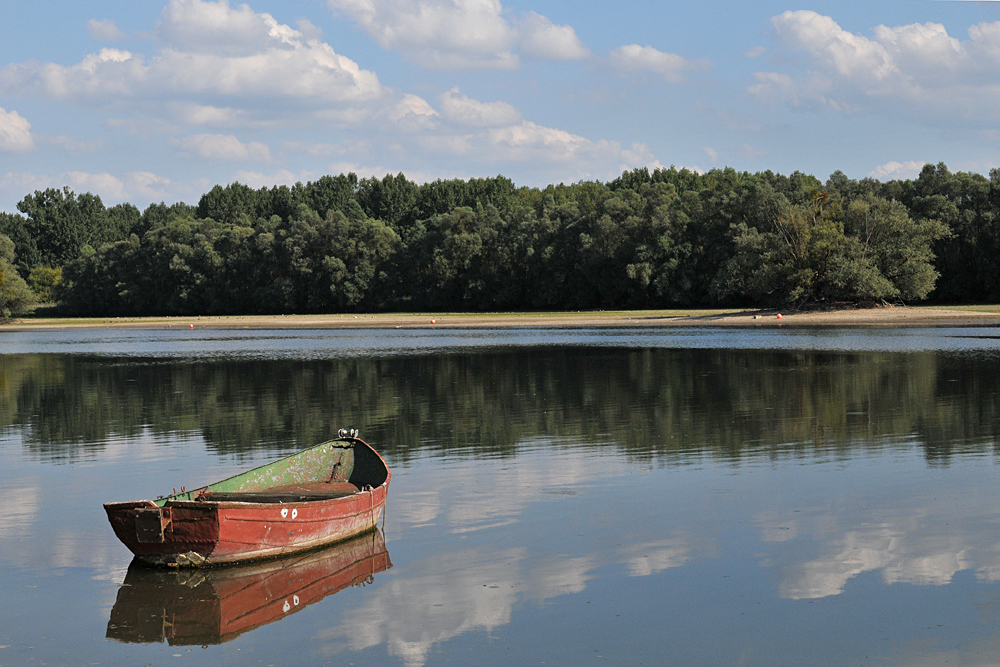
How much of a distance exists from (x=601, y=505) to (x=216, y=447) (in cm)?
1137

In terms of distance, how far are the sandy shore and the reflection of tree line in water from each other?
39.1 m

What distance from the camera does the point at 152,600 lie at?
12.5 m

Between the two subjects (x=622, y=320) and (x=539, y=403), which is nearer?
(x=539, y=403)

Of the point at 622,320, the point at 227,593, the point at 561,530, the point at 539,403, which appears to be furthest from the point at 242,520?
the point at 622,320

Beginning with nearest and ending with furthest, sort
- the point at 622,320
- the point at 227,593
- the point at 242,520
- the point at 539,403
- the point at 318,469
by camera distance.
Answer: the point at 227,593
the point at 242,520
the point at 318,469
the point at 539,403
the point at 622,320

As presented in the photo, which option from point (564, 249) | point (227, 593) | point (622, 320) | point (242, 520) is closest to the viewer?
point (227, 593)

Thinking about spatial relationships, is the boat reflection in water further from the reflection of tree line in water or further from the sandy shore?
the sandy shore

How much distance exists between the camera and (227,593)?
1273cm

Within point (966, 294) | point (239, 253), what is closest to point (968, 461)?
point (966, 294)

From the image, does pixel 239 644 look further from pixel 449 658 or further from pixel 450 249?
pixel 450 249

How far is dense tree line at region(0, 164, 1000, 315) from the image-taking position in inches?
3698

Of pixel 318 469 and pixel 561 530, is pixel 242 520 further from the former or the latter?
pixel 561 530

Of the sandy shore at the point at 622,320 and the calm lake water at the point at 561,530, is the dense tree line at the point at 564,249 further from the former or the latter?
the calm lake water at the point at 561,530

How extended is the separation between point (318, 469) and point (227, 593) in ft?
14.2
